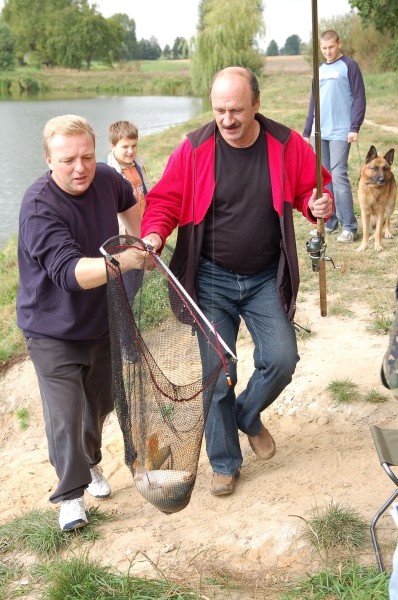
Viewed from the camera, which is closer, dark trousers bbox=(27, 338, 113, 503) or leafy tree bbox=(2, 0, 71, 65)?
dark trousers bbox=(27, 338, 113, 503)

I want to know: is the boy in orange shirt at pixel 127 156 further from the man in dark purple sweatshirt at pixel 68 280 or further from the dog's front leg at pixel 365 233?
the dog's front leg at pixel 365 233

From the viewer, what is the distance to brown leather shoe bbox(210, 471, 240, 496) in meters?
4.40

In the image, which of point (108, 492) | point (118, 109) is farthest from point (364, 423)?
point (118, 109)

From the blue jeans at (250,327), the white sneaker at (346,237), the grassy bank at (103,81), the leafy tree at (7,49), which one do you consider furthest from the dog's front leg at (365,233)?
the leafy tree at (7,49)

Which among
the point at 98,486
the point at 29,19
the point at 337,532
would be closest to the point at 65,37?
the point at 29,19

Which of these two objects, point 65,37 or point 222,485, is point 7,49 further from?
point 222,485

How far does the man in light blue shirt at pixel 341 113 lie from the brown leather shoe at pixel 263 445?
4.57m

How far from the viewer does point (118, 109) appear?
117 ft

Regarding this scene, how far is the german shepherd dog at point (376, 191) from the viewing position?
844 centimetres

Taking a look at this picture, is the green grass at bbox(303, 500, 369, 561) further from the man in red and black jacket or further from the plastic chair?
the man in red and black jacket

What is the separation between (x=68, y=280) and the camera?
3566 mm

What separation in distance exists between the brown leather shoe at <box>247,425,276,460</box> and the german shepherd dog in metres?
4.22

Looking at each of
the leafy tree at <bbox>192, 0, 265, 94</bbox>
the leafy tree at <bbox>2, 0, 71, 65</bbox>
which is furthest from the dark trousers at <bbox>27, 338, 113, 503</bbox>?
the leafy tree at <bbox>2, 0, 71, 65</bbox>

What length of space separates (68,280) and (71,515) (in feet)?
4.72
